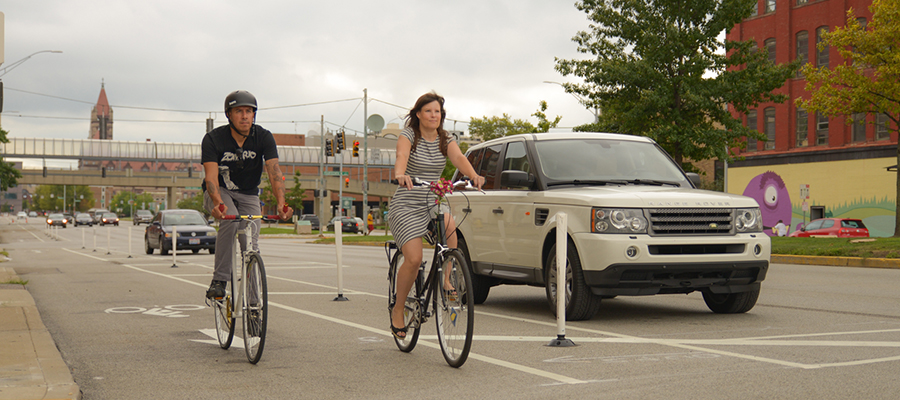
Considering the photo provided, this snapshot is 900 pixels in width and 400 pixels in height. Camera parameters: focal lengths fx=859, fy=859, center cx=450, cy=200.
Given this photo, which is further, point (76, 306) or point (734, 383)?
point (76, 306)

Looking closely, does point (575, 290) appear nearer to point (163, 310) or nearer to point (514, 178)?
point (514, 178)

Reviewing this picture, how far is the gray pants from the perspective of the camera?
Result: 6457 mm

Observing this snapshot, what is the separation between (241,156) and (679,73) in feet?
77.0

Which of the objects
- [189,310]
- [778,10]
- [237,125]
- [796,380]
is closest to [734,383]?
[796,380]

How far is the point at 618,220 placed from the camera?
7.96 metres

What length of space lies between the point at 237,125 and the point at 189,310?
4.18 meters

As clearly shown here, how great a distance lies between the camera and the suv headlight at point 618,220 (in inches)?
313

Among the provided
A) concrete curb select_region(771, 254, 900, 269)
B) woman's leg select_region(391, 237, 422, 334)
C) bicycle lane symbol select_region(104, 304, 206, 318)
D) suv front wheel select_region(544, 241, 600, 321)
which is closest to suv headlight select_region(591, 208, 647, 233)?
suv front wheel select_region(544, 241, 600, 321)

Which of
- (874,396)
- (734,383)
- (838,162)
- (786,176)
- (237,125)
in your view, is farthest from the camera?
(786,176)

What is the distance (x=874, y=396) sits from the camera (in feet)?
15.5

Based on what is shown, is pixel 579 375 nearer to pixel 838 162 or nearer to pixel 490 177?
pixel 490 177

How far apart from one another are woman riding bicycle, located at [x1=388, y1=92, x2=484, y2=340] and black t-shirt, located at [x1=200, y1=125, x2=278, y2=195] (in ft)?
3.64

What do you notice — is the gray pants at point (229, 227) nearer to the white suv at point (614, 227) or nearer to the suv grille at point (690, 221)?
the white suv at point (614, 227)

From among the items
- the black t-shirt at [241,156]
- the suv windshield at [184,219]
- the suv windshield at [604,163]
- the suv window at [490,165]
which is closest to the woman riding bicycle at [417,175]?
the black t-shirt at [241,156]
